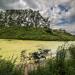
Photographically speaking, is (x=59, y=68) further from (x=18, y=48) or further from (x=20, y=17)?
(x=20, y=17)

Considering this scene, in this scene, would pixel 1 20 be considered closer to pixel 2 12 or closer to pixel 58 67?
pixel 2 12

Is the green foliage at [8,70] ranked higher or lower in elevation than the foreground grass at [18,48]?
lower

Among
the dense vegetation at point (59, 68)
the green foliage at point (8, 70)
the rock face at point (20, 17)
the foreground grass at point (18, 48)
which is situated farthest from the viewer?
the rock face at point (20, 17)

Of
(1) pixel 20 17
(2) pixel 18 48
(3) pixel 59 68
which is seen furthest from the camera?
(1) pixel 20 17

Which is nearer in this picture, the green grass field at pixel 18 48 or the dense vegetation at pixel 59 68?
the dense vegetation at pixel 59 68

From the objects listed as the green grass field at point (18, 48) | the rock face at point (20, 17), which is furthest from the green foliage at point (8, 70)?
the rock face at point (20, 17)

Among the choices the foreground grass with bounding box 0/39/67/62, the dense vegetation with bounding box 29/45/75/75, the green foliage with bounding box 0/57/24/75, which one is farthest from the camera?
the foreground grass with bounding box 0/39/67/62

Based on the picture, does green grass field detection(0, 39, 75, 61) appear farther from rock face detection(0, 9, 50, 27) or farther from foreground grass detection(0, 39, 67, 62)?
rock face detection(0, 9, 50, 27)

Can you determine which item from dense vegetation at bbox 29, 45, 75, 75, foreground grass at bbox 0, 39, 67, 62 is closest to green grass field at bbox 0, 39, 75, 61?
foreground grass at bbox 0, 39, 67, 62

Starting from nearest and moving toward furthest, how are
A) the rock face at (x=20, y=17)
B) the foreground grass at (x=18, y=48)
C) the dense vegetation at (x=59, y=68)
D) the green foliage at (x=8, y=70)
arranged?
the green foliage at (x=8, y=70) < the dense vegetation at (x=59, y=68) < the foreground grass at (x=18, y=48) < the rock face at (x=20, y=17)

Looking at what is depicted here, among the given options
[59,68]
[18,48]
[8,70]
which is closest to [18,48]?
[18,48]

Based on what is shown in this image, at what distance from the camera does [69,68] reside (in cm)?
1057

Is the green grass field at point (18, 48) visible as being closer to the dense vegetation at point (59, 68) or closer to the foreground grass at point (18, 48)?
the foreground grass at point (18, 48)

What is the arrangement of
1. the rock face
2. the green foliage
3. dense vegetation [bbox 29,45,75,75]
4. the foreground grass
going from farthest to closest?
1. the rock face
2. the foreground grass
3. dense vegetation [bbox 29,45,75,75]
4. the green foliage
